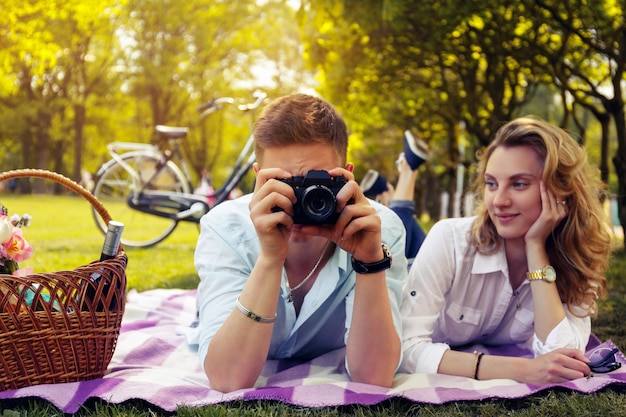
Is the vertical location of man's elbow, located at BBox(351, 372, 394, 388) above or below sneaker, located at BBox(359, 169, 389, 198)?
below

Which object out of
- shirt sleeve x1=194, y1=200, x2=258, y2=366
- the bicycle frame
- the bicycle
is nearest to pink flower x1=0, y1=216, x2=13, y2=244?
shirt sleeve x1=194, y1=200, x2=258, y2=366

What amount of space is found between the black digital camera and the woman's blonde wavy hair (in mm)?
1034

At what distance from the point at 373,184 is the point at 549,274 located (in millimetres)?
2228

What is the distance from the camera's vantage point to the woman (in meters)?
2.70

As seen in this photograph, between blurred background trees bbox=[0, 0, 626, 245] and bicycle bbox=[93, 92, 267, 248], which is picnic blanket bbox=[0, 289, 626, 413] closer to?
blurred background trees bbox=[0, 0, 626, 245]

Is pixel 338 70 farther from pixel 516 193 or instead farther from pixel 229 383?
pixel 229 383

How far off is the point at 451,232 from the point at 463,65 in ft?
20.9

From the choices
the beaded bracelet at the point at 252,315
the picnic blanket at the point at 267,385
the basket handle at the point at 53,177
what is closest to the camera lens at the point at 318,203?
the beaded bracelet at the point at 252,315

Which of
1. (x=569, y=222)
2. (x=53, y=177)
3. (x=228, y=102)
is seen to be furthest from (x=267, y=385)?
(x=228, y=102)

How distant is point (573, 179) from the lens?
2785 mm

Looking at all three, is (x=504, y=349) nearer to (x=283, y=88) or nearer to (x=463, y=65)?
(x=463, y=65)

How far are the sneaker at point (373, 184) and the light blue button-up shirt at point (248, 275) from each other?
219 cm

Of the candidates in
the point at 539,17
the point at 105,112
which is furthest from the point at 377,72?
the point at 105,112

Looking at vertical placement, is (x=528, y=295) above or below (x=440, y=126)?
below
